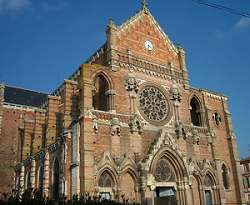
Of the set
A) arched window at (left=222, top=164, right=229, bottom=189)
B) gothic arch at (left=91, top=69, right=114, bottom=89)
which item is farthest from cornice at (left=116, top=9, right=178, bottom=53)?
arched window at (left=222, top=164, right=229, bottom=189)

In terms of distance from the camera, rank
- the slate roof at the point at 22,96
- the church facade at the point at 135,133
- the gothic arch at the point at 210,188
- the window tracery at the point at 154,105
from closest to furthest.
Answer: the church facade at the point at 135,133, the window tracery at the point at 154,105, the gothic arch at the point at 210,188, the slate roof at the point at 22,96

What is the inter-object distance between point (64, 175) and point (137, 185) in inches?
216

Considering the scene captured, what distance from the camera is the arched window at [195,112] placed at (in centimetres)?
3059

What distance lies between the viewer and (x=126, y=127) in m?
23.4

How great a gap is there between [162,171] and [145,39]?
12.7 meters

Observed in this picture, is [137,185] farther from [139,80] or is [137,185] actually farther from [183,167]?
[139,80]

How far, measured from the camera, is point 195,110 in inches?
1235

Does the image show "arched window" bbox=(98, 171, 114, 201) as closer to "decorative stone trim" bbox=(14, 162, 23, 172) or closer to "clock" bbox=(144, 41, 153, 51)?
"clock" bbox=(144, 41, 153, 51)

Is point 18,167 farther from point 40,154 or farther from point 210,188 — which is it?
point 210,188

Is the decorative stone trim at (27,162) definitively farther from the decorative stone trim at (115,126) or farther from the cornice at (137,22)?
the cornice at (137,22)

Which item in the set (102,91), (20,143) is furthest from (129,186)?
(20,143)

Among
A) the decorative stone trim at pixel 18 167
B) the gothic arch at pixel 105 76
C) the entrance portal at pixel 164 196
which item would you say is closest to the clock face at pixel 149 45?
Result: the gothic arch at pixel 105 76

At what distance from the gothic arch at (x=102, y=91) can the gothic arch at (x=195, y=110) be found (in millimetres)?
9228

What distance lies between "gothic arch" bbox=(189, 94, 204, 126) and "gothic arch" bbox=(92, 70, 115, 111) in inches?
363
